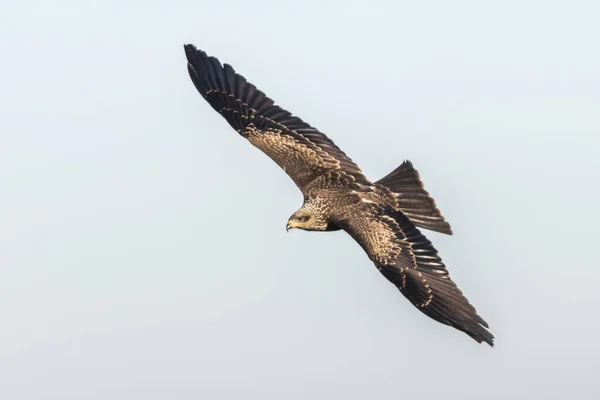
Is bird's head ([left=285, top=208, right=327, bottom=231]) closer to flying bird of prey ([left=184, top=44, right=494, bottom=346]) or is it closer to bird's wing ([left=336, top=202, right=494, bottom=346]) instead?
flying bird of prey ([left=184, top=44, right=494, bottom=346])

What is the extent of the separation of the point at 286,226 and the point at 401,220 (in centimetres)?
237

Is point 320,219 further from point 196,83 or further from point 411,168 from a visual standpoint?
point 196,83

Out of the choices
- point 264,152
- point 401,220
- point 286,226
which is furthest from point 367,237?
point 264,152

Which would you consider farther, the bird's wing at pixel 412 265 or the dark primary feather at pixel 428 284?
the bird's wing at pixel 412 265

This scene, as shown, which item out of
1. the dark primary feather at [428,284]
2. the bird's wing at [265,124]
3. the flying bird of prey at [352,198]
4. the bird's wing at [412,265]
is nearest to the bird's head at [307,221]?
the flying bird of prey at [352,198]

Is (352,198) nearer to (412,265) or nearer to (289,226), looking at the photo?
(289,226)

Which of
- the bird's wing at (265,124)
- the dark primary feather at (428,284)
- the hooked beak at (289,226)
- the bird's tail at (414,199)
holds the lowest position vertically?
the dark primary feather at (428,284)

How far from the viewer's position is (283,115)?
23719mm

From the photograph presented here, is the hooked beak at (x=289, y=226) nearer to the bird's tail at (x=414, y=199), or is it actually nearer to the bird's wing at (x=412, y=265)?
the bird's wing at (x=412, y=265)

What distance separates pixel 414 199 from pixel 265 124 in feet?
12.1

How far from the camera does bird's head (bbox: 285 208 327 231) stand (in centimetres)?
2200

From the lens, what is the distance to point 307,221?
2206 centimetres

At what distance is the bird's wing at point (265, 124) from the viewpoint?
74.8 ft

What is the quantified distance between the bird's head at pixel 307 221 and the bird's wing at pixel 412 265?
61 cm
